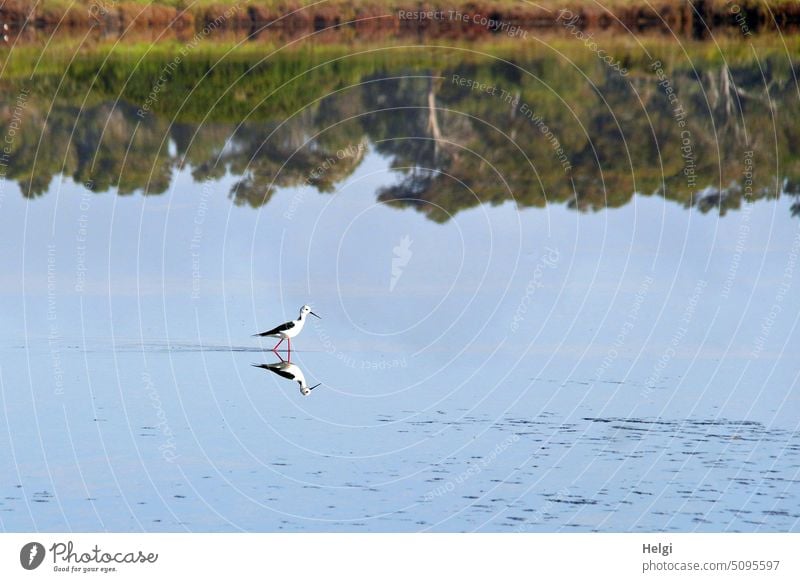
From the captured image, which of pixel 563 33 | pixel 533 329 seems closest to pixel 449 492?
pixel 533 329

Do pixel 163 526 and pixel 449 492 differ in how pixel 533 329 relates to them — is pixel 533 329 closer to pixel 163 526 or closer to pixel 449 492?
pixel 449 492

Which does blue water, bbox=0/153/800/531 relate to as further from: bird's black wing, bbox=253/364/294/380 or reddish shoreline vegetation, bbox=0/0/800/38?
reddish shoreline vegetation, bbox=0/0/800/38

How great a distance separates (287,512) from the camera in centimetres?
1563

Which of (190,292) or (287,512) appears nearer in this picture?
(287,512)

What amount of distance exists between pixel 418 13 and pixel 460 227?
2209 cm

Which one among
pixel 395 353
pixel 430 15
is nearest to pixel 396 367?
pixel 395 353

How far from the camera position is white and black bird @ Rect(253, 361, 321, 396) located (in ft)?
66.1

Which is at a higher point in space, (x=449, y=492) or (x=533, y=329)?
(x=533, y=329)

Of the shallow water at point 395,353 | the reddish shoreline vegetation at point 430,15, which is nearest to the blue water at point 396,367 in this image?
the shallow water at point 395,353

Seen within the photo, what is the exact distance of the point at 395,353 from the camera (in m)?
22.2

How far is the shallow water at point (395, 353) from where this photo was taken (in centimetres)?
1622

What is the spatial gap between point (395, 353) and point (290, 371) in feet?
6.54

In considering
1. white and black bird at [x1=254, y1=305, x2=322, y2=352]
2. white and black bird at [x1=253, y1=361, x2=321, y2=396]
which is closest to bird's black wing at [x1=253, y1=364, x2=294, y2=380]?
white and black bird at [x1=253, y1=361, x2=321, y2=396]

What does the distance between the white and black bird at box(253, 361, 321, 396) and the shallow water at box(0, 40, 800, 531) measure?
16 centimetres
